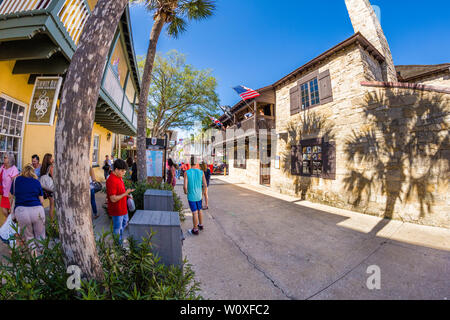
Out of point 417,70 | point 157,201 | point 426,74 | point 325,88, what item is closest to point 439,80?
point 426,74

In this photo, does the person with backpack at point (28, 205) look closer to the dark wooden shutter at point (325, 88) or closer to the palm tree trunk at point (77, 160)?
the palm tree trunk at point (77, 160)

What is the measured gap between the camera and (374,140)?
6512 mm

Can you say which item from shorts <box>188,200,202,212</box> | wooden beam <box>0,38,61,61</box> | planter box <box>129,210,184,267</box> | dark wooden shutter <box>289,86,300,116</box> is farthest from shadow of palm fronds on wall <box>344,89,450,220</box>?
wooden beam <box>0,38,61,61</box>

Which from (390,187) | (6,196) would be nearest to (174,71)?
(6,196)

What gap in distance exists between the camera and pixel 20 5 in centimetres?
322

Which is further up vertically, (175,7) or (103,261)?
(175,7)

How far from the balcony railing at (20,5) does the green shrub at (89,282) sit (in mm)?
4174

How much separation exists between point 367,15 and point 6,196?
16.9 m

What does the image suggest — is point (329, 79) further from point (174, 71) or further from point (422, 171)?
point (174, 71)

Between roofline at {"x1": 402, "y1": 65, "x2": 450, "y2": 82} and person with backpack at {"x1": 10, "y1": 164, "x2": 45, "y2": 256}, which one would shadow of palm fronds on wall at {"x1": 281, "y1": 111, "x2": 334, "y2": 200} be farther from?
person with backpack at {"x1": 10, "y1": 164, "x2": 45, "y2": 256}

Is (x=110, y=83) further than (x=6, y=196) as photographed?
Yes

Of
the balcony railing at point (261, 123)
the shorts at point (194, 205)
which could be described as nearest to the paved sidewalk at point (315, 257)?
the shorts at point (194, 205)

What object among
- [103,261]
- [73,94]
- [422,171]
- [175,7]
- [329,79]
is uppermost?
[175,7]

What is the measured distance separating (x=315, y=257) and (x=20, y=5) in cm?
716
